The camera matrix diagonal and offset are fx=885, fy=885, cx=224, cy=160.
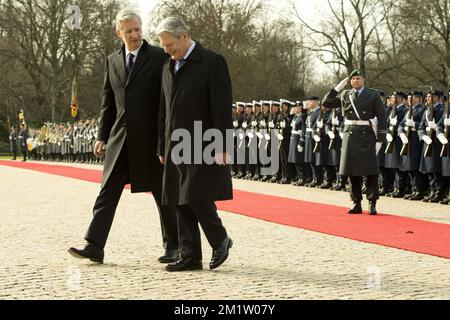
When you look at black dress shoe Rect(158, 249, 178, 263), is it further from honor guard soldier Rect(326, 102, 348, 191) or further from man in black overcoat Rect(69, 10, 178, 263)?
honor guard soldier Rect(326, 102, 348, 191)

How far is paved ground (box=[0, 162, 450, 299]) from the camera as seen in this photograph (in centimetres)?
586

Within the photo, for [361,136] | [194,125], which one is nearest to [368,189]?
[361,136]

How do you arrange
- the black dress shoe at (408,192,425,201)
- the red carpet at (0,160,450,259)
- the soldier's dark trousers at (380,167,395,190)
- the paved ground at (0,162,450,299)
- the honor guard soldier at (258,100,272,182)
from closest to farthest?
the paved ground at (0,162,450,299), the red carpet at (0,160,450,259), the black dress shoe at (408,192,425,201), the soldier's dark trousers at (380,167,395,190), the honor guard soldier at (258,100,272,182)

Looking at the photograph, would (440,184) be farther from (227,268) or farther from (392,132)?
(227,268)

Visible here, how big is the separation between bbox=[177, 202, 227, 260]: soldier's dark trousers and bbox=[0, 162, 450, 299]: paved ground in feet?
0.71

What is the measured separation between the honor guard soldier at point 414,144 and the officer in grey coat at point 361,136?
2.87 meters

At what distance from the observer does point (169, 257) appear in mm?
7230

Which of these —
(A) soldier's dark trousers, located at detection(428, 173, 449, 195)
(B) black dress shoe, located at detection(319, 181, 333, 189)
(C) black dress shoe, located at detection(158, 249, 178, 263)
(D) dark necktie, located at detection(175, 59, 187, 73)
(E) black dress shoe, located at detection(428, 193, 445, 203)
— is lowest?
(C) black dress shoe, located at detection(158, 249, 178, 263)

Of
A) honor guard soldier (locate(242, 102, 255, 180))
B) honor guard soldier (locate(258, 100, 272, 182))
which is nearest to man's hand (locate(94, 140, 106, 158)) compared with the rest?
honor guard soldier (locate(258, 100, 272, 182))

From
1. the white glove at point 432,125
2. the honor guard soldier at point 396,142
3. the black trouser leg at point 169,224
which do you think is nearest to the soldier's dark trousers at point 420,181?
the honor guard soldier at point 396,142

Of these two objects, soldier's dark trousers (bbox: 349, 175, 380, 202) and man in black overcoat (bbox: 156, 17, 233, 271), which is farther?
soldier's dark trousers (bbox: 349, 175, 380, 202)

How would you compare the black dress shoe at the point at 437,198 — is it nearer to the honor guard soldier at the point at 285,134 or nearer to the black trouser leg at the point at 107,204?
the honor guard soldier at the point at 285,134

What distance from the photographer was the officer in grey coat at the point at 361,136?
1157 centimetres
